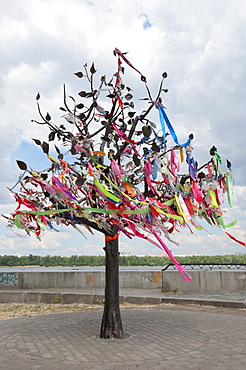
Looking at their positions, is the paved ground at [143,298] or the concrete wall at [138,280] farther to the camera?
the concrete wall at [138,280]

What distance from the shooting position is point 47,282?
15.0 m

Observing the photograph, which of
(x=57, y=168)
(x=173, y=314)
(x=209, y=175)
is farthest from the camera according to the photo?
(x=173, y=314)

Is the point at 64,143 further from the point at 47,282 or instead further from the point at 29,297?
the point at 47,282

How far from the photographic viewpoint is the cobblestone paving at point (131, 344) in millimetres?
4656

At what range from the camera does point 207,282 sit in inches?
515

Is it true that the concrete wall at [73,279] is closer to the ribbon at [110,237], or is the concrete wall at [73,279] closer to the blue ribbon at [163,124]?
the ribbon at [110,237]

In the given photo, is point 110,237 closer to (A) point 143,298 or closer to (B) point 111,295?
(B) point 111,295

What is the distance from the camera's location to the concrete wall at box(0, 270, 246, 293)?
13.0 meters

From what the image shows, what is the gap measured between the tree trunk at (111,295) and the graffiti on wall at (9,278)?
10116mm

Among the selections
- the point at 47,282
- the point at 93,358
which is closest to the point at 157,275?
the point at 47,282

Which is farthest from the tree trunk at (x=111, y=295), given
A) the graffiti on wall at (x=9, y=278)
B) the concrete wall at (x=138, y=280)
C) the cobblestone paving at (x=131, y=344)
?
the graffiti on wall at (x=9, y=278)

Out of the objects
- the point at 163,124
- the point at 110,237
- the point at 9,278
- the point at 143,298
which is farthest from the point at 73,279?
the point at 163,124

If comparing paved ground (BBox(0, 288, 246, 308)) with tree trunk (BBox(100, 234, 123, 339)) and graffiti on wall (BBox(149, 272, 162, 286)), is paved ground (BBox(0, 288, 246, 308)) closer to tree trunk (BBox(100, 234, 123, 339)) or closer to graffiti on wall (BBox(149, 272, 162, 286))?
graffiti on wall (BBox(149, 272, 162, 286))

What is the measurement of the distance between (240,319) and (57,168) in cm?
536
